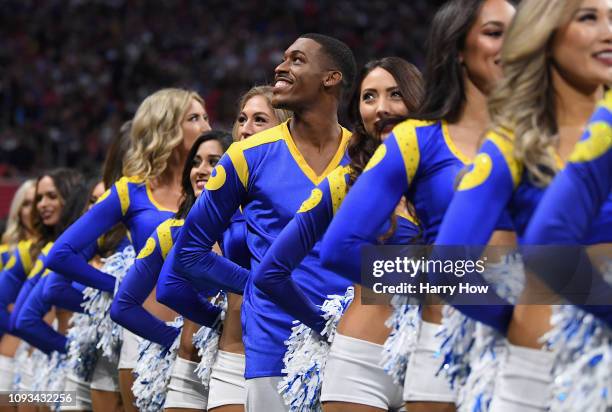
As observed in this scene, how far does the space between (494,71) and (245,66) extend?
12.6m

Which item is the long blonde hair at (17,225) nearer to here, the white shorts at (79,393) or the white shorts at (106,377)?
the white shorts at (79,393)

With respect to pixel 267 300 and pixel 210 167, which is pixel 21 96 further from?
pixel 267 300

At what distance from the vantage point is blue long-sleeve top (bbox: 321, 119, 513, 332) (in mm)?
2891

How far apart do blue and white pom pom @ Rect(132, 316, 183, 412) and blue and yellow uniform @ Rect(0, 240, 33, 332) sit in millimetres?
3085

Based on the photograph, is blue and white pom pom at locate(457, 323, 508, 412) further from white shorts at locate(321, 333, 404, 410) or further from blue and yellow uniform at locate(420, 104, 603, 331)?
white shorts at locate(321, 333, 404, 410)

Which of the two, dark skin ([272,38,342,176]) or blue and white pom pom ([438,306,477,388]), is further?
dark skin ([272,38,342,176])

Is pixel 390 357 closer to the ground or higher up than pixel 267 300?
closer to the ground

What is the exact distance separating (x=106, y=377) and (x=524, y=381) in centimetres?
382

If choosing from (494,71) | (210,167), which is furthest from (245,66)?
(494,71)

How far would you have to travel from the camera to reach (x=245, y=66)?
1543 centimetres

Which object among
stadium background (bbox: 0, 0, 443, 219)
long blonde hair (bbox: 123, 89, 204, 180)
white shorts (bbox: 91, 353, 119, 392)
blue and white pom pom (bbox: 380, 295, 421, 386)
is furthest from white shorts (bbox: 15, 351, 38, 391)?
stadium background (bbox: 0, 0, 443, 219)

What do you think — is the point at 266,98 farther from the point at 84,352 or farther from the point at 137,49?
the point at 137,49

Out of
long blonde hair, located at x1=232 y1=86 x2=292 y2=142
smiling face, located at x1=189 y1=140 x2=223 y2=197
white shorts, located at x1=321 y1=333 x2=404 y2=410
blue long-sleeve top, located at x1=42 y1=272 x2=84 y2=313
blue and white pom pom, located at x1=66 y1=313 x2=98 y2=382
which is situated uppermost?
A: long blonde hair, located at x1=232 y1=86 x2=292 y2=142

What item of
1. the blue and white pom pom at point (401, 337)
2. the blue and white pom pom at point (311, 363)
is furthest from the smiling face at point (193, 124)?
the blue and white pom pom at point (401, 337)
